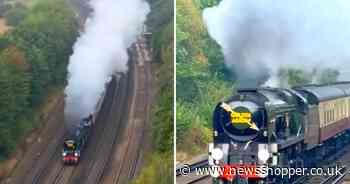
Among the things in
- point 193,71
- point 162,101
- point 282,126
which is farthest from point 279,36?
point 162,101

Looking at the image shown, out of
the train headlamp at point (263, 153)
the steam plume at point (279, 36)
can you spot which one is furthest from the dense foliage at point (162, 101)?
the train headlamp at point (263, 153)

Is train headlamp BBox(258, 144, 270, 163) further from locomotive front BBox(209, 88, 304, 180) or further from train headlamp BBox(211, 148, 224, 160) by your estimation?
train headlamp BBox(211, 148, 224, 160)

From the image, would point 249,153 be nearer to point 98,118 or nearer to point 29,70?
point 98,118

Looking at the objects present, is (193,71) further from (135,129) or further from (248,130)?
(248,130)

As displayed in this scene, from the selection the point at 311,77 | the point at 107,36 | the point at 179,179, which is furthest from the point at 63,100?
the point at 311,77

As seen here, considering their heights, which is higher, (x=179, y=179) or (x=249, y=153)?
(x=249, y=153)

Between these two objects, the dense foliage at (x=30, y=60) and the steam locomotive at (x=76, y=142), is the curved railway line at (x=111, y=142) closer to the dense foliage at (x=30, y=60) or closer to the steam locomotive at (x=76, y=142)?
the steam locomotive at (x=76, y=142)
